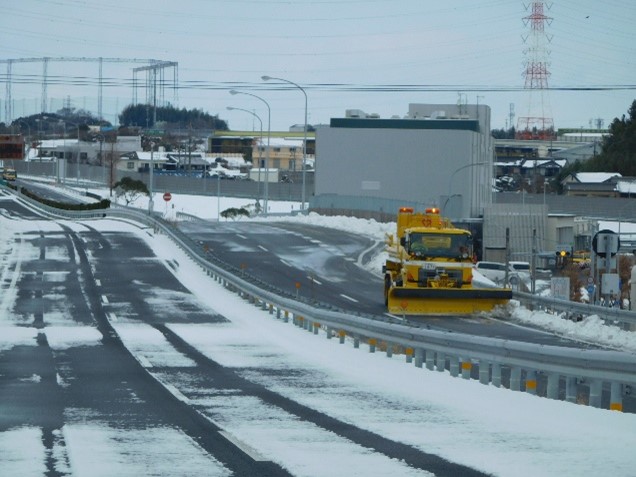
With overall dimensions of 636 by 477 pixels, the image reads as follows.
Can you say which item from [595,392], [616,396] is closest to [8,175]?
[595,392]

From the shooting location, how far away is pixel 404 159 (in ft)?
366

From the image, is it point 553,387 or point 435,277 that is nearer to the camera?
point 553,387

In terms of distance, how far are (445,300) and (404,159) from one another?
7944cm

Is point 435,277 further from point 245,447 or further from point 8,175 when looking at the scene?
point 8,175

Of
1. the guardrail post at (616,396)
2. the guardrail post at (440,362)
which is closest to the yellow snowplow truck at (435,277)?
the guardrail post at (440,362)

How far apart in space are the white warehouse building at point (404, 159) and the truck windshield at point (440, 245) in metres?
71.7

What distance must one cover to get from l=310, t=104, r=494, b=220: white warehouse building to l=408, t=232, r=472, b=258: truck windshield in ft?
235

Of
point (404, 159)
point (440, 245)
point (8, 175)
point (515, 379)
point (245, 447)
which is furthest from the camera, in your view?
point (8, 175)

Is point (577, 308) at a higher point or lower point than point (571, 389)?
lower

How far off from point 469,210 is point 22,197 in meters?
44.4

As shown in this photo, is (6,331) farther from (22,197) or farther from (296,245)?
(22,197)

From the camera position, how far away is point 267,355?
21.6m

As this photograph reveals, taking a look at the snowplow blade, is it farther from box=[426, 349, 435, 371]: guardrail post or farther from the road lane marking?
the road lane marking

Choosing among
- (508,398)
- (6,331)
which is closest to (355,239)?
(6,331)
